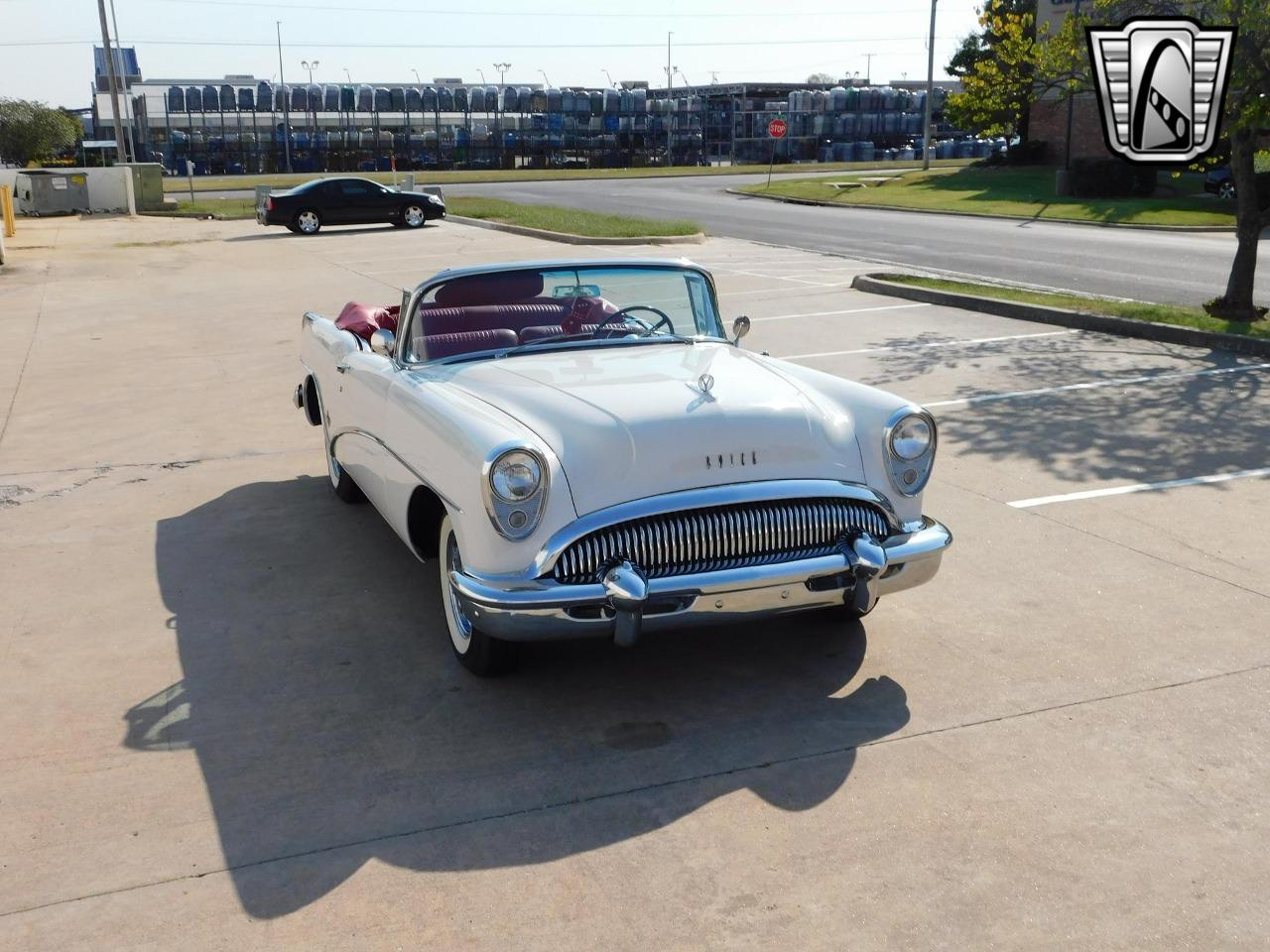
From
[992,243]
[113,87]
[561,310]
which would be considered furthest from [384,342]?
[113,87]

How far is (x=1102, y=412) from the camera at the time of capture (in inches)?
352

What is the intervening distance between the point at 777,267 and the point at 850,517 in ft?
50.7

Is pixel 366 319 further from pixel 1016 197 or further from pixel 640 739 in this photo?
pixel 1016 197

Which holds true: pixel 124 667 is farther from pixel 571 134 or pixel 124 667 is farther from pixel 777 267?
pixel 571 134

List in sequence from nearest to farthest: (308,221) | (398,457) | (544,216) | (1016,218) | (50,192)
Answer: (398,457)
(544,216)
(308,221)
(1016,218)
(50,192)

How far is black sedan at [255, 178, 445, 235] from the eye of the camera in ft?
95.9

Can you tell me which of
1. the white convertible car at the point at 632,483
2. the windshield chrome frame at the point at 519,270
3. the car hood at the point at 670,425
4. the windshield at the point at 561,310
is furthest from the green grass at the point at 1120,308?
the car hood at the point at 670,425

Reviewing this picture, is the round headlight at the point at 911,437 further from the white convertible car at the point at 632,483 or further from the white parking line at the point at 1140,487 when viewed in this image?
the white parking line at the point at 1140,487

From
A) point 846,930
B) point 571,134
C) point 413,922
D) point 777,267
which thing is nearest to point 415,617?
point 413,922

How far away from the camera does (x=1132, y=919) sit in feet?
10.6

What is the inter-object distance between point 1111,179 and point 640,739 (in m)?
34.7

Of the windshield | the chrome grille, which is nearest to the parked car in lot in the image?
the windshield

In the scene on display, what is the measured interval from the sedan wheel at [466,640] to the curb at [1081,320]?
8.72 meters

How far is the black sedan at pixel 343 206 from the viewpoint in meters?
29.2
